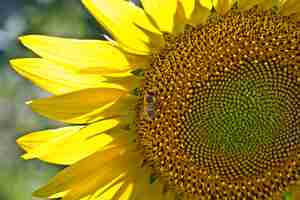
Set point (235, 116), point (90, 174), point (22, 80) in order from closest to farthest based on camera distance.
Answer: point (235, 116), point (90, 174), point (22, 80)

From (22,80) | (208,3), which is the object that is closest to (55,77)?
(208,3)

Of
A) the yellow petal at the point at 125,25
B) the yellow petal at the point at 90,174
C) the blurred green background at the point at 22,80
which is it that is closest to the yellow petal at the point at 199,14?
the yellow petal at the point at 125,25

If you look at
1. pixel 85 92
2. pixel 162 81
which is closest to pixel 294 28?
pixel 162 81

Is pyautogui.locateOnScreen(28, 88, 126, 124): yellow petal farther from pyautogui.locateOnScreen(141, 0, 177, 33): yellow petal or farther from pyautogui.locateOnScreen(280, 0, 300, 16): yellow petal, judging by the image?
pyautogui.locateOnScreen(280, 0, 300, 16): yellow petal

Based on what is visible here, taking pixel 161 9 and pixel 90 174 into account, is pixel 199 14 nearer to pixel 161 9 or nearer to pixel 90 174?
pixel 161 9

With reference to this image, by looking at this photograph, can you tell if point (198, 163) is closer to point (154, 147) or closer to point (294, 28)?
point (154, 147)

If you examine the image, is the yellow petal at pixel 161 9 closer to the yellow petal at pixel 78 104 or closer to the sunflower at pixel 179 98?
the sunflower at pixel 179 98

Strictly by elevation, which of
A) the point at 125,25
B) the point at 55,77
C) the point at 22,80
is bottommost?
A: the point at 22,80
